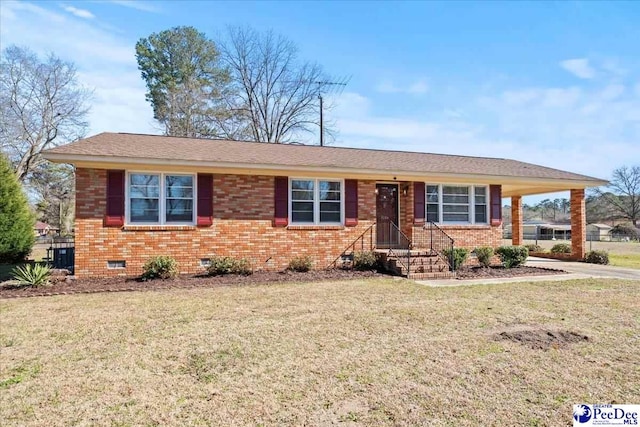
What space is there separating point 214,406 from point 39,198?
35.1 metres

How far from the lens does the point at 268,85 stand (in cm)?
2747

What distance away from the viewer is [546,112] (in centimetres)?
1703

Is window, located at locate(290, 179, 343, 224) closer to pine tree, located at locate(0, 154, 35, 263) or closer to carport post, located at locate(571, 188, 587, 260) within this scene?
carport post, located at locate(571, 188, 587, 260)

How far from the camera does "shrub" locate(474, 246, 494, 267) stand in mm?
12164

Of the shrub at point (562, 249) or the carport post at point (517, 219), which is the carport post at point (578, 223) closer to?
the shrub at point (562, 249)

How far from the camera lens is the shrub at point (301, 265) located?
1086 centimetres

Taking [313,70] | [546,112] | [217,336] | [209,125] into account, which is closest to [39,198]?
[209,125]

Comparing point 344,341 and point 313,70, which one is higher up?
point 313,70

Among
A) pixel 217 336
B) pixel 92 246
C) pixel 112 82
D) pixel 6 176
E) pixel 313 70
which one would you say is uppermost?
pixel 313 70

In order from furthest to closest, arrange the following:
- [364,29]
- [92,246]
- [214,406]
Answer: [364,29]
[92,246]
[214,406]

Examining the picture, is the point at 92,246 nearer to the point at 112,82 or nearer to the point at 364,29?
the point at 112,82

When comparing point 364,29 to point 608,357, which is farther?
point 364,29

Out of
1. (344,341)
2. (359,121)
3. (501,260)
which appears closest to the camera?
(344,341)

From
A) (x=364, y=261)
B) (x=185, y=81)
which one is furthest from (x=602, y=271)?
(x=185, y=81)
